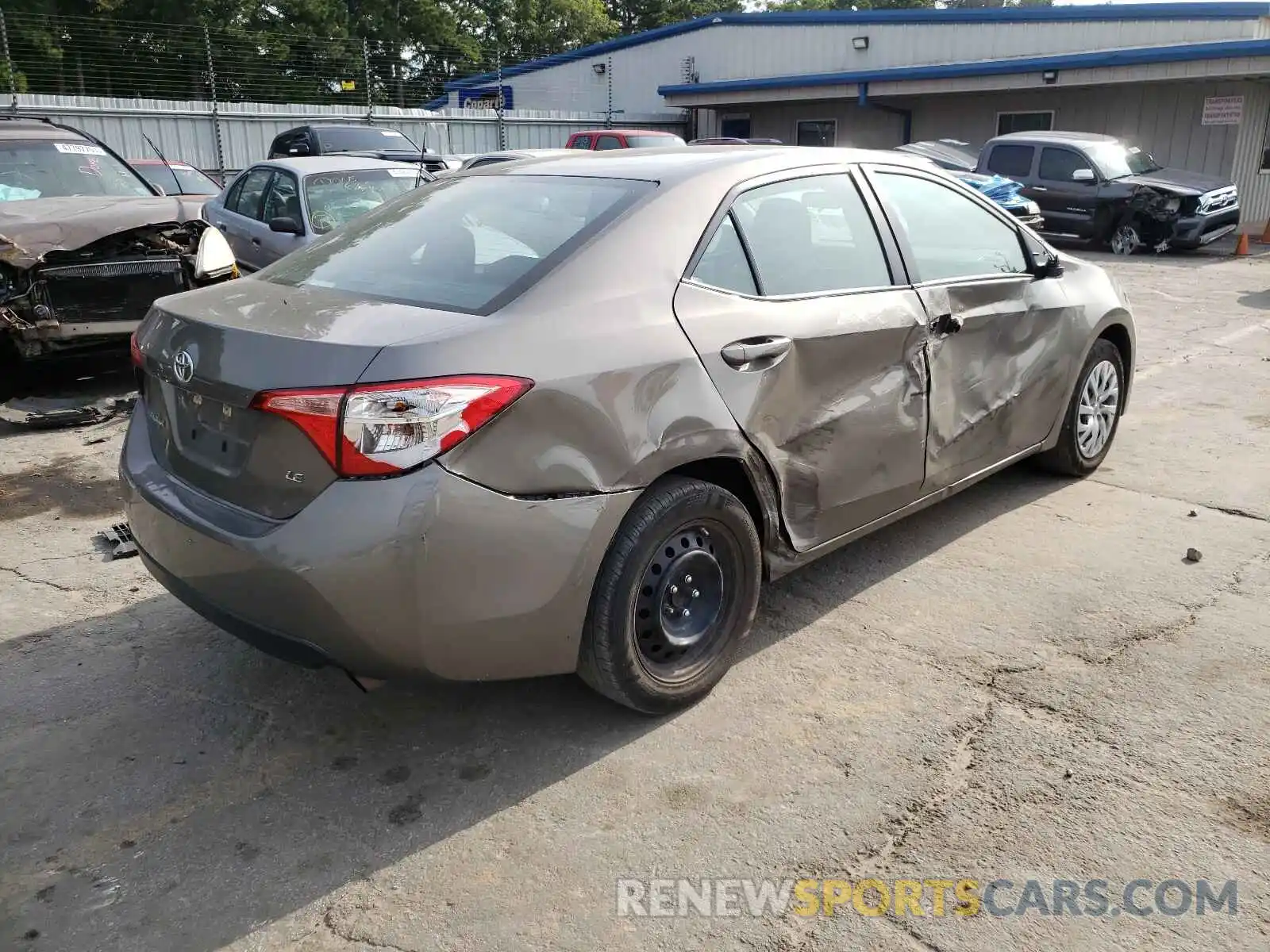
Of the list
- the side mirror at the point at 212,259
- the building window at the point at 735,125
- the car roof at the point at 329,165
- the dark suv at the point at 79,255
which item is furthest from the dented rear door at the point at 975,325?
the building window at the point at 735,125

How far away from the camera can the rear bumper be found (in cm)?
256

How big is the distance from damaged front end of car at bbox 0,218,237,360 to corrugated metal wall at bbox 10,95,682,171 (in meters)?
11.7

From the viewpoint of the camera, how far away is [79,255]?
6.47 m

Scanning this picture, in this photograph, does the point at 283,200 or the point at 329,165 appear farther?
the point at 329,165

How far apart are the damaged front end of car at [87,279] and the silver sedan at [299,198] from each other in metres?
2.12

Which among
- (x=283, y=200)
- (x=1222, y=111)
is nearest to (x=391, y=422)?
(x=283, y=200)

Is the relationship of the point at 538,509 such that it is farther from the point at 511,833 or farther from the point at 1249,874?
the point at 1249,874

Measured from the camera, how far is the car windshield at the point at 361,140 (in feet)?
54.0

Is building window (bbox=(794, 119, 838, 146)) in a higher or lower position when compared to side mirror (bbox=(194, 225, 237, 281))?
higher

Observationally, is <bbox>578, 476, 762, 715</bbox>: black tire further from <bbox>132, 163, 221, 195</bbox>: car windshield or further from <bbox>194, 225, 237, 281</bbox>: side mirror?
→ <bbox>132, 163, 221, 195</bbox>: car windshield

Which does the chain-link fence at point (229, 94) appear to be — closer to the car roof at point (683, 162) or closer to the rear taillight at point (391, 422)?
the car roof at point (683, 162)

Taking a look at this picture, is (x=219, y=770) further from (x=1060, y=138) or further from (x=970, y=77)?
(x=970, y=77)

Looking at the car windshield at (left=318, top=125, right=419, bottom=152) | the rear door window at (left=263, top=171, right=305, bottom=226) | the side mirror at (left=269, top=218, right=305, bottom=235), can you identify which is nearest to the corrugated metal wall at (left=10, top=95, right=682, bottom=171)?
the car windshield at (left=318, top=125, right=419, bottom=152)

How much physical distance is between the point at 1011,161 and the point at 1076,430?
13217 millimetres
